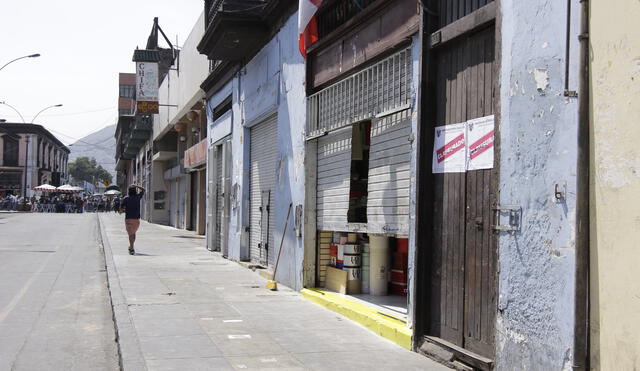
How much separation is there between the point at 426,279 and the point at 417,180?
1.00 metres

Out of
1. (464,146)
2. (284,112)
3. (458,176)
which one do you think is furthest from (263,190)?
(464,146)

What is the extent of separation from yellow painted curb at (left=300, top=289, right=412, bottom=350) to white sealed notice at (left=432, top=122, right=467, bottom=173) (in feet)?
5.83

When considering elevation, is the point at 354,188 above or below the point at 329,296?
above

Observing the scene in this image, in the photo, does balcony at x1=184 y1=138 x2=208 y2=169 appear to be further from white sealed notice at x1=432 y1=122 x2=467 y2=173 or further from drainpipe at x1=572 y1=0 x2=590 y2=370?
drainpipe at x1=572 y1=0 x2=590 y2=370

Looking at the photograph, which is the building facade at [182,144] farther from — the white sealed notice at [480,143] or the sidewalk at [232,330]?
the white sealed notice at [480,143]

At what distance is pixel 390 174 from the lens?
773 centimetres

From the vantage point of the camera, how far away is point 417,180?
6.54 metres

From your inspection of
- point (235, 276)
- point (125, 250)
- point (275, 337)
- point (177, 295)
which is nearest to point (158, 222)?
point (125, 250)

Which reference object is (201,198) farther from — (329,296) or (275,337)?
(275,337)

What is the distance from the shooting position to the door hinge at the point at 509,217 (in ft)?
16.5

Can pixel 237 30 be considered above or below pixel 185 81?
below

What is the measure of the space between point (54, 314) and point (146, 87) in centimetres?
2416

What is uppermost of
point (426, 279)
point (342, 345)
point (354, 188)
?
point (354, 188)

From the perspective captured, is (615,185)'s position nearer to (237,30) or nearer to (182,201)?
(237,30)
